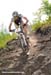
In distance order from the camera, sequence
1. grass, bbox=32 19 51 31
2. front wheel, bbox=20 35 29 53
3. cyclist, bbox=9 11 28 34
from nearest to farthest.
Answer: cyclist, bbox=9 11 28 34, front wheel, bbox=20 35 29 53, grass, bbox=32 19 51 31

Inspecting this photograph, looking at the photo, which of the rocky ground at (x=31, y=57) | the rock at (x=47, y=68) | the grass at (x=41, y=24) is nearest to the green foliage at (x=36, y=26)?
the grass at (x=41, y=24)

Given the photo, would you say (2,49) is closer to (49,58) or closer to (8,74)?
(49,58)

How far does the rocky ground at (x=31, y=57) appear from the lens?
364 inches

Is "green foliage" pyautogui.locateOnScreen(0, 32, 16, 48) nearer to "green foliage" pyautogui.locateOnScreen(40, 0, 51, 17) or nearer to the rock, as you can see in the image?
"green foliage" pyautogui.locateOnScreen(40, 0, 51, 17)

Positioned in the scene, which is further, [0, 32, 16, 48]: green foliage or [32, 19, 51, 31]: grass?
[0, 32, 16, 48]: green foliage

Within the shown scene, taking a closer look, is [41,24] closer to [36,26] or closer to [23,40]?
[36,26]

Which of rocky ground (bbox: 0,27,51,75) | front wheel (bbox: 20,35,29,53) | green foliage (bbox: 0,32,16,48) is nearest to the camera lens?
rocky ground (bbox: 0,27,51,75)

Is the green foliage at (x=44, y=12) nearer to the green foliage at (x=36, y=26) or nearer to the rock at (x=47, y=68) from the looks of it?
the green foliage at (x=36, y=26)

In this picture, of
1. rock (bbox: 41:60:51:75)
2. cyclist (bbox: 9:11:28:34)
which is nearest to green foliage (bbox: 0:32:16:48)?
cyclist (bbox: 9:11:28:34)

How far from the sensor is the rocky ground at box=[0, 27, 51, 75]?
9258 mm

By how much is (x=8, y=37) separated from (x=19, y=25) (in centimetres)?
232

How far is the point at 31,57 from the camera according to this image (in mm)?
10242

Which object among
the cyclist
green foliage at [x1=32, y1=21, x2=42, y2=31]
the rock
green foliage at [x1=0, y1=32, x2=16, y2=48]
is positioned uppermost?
the cyclist

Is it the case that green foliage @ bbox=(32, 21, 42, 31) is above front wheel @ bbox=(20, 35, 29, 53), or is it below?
above
